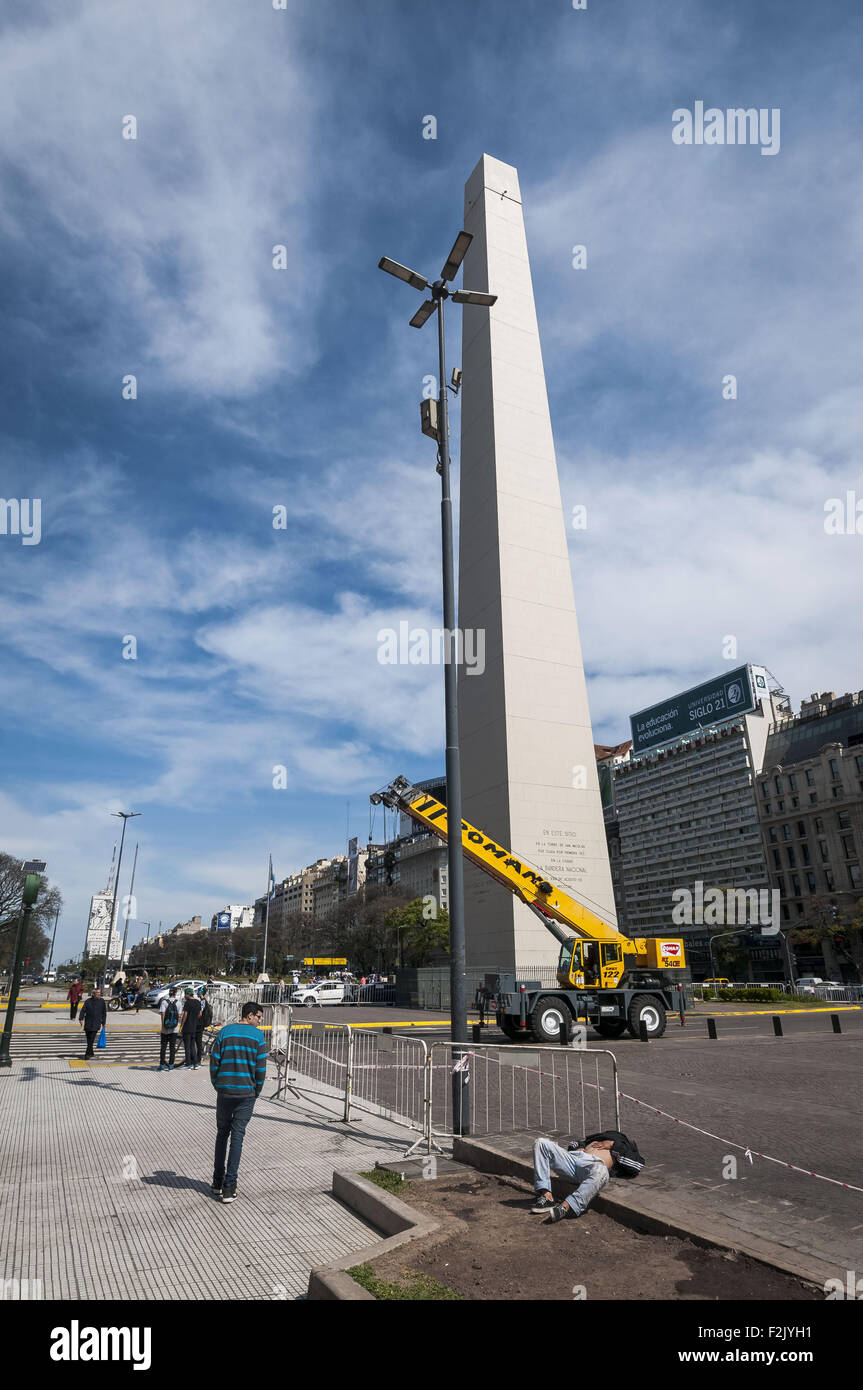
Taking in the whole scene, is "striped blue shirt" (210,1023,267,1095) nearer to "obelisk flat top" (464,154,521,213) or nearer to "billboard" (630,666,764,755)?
"obelisk flat top" (464,154,521,213)

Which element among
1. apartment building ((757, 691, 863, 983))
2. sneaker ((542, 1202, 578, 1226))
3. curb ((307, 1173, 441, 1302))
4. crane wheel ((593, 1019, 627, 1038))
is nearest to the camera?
curb ((307, 1173, 441, 1302))

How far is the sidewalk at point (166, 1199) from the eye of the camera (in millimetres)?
4859

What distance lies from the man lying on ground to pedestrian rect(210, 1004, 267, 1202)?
2474 mm

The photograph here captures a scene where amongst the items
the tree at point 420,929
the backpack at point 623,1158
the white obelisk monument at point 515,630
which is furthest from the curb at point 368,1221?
the tree at point 420,929

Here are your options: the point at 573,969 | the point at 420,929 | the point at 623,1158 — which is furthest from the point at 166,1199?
the point at 420,929

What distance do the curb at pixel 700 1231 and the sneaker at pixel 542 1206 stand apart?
28 centimetres

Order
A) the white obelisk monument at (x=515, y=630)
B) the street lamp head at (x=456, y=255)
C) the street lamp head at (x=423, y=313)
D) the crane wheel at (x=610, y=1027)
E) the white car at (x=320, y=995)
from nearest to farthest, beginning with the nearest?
1. the street lamp head at (x=456, y=255)
2. the street lamp head at (x=423, y=313)
3. the crane wheel at (x=610, y=1027)
4. the white obelisk monument at (x=515, y=630)
5. the white car at (x=320, y=995)

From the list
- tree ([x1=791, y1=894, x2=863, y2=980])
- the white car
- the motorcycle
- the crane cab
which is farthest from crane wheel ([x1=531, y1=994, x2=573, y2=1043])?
tree ([x1=791, y1=894, x2=863, y2=980])

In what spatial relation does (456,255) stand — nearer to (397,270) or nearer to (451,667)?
(397,270)

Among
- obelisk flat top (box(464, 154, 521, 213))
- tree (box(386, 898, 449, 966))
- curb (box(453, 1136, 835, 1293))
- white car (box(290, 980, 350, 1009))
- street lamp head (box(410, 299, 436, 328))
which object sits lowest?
white car (box(290, 980, 350, 1009))

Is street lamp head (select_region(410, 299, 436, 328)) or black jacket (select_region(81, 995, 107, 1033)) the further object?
black jacket (select_region(81, 995, 107, 1033))

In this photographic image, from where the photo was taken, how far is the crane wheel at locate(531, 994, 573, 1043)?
19.7 metres

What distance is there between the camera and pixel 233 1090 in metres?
6.75

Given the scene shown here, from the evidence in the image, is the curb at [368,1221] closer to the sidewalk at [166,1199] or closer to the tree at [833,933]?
the sidewalk at [166,1199]
